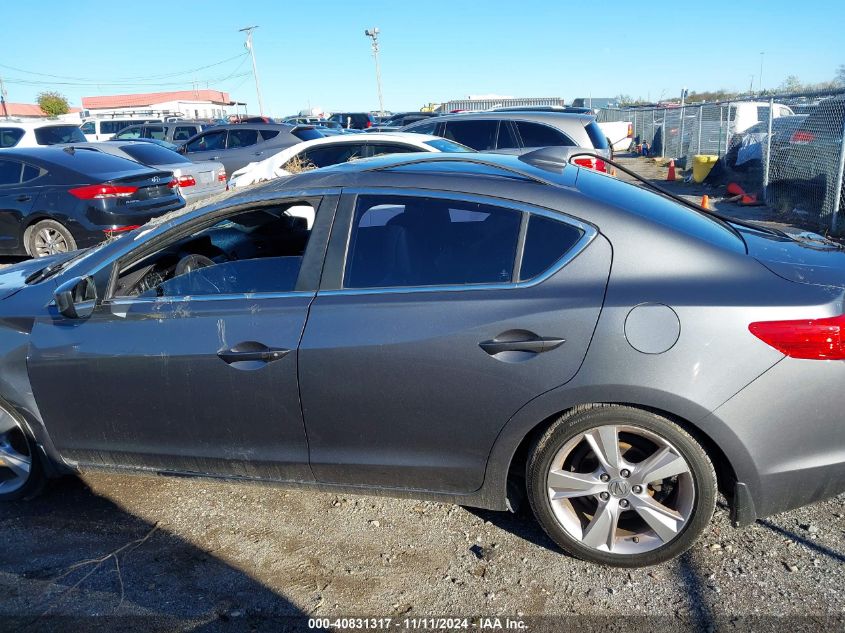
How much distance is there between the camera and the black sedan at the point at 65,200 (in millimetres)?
7930

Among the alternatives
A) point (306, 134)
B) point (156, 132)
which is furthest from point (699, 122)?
point (156, 132)

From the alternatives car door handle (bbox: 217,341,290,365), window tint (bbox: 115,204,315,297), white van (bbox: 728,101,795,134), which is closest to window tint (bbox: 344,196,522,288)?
window tint (bbox: 115,204,315,297)

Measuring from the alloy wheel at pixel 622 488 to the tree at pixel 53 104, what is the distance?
7216 cm

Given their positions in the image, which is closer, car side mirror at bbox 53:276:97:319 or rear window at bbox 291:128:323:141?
car side mirror at bbox 53:276:97:319

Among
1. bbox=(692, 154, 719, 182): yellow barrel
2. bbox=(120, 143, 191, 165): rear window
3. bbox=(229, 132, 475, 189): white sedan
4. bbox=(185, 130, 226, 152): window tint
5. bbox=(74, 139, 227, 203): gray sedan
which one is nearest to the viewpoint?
bbox=(229, 132, 475, 189): white sedan

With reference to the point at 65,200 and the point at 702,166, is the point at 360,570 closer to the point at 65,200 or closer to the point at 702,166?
the point at 65,200

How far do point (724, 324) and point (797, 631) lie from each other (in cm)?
113

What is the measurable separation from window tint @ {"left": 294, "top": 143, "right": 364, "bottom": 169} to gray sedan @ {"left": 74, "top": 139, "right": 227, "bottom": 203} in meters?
2.38

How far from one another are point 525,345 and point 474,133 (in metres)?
8.70

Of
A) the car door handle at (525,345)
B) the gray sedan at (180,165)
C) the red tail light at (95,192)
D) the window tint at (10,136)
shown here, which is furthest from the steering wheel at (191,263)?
the window tint at (10,136)

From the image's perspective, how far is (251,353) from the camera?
2.83 m

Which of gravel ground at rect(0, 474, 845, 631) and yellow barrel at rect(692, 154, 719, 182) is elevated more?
gravel ground at rect(0, 474, 845, 631)

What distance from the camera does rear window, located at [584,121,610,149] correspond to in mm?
9664

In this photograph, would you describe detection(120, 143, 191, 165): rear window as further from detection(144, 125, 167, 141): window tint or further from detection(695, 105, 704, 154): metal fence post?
Answer: detection(695, 105, 704, 154): metal fence post
